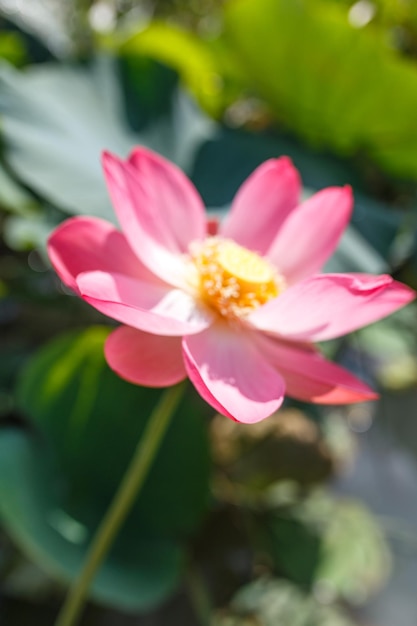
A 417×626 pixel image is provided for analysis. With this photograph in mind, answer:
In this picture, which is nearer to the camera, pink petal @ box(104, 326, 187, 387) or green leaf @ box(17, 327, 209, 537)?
pink petal @ box(104, 326, 187, 387)

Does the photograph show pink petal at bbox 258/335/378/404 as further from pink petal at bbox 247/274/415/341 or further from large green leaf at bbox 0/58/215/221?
large green leaf at bbox 0/58/215/221

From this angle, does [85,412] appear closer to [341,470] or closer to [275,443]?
[275,443]

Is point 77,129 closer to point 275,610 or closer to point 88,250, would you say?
point 88,250

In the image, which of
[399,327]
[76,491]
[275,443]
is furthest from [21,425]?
[399,327]

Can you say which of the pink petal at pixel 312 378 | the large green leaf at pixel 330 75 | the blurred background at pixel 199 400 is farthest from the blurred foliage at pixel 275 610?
the large green leaf at pixel 330 75

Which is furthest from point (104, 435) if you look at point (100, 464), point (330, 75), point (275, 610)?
point (330, 75)

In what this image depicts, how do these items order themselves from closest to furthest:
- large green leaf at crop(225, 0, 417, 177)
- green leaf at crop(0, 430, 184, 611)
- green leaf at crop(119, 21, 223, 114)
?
green leaf at crop(0, 430, 184, 611)
large green leaf at crop(225, 0, 417, 177)
green leaf at crop(119, 21, 223, 114)

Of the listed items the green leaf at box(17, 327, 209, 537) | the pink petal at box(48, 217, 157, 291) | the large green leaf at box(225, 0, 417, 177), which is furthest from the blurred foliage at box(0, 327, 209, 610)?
the large green leaf at box(225, 0, 417, 177)

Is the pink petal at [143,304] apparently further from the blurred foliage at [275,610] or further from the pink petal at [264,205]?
the blurred foliage at [275,610]
